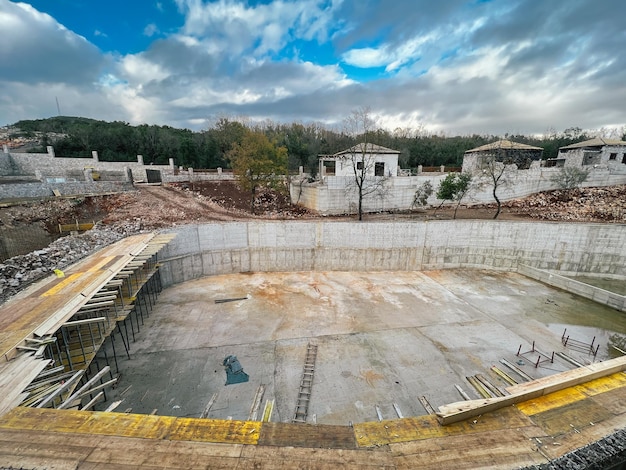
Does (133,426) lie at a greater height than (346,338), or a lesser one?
greater

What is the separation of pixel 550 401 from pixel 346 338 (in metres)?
7.56

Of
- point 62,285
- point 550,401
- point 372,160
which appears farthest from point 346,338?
point 372,160

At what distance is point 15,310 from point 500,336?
17311 millimetres

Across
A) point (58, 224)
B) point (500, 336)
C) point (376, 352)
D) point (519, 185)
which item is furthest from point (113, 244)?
point (519, 185)

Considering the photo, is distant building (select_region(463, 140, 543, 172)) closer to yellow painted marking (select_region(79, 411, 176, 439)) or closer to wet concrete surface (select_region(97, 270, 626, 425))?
wet concrete surface (select_region(97, 270, 626, 425))

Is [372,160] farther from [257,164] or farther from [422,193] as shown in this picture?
[257,164]

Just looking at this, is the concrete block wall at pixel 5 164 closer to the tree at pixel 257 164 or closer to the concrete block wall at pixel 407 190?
the tree at pixel 257 164

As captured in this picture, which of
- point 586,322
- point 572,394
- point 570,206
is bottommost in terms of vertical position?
point 586,322

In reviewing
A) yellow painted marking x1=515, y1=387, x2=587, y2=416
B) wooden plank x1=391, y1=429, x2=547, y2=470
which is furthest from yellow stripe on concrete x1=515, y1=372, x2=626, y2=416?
wooden plank x1=391, y1=429, x2=547, y2=470

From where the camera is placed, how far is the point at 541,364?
1053 cm

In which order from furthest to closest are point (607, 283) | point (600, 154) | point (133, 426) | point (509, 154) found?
point (509, 154), point (600, 154), point (607, 283), point (133, 426)

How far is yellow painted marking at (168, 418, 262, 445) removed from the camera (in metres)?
4.05

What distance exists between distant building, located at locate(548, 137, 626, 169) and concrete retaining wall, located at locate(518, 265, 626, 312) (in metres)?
17.7

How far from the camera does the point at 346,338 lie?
39.1 feet
